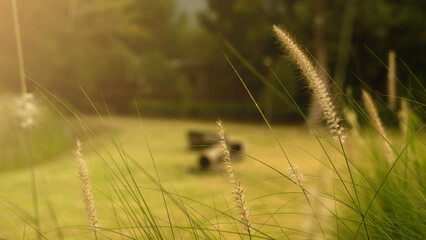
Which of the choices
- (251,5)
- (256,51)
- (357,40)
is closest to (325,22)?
(357,40)

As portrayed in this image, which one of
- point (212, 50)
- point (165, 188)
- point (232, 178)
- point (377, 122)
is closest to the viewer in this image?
point (232, 178)

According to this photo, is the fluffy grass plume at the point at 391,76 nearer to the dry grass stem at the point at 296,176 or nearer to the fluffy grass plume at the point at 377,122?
the fluffy grass plume at the point at 377,122

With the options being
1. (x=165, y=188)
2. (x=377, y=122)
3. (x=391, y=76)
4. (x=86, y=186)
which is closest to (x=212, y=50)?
(x=165, y=188)

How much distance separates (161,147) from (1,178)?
3163mm

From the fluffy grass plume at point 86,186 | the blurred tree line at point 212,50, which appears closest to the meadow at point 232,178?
the fluffy grass plume at point 86,186

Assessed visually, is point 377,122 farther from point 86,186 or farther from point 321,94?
point 86,186

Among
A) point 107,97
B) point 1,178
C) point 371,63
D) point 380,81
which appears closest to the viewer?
point 1,178

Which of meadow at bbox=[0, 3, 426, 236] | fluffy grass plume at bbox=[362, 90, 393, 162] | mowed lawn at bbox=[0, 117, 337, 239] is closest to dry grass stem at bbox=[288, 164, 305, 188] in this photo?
meadow at bbox=[0, 3, 426, 236]

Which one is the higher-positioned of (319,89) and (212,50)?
(212,50)

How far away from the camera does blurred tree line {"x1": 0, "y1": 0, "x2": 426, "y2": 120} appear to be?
1324 cm

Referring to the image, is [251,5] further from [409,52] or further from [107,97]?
[107,97]

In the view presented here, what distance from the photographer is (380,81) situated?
49.2ft

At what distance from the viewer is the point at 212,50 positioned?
18.2 m

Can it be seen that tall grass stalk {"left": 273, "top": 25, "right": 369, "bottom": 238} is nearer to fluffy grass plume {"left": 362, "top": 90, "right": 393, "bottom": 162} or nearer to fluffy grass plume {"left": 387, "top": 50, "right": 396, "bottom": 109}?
fluffy grass plume {"left": 362, "top": 90, "right": 393, "bottom": 162}
